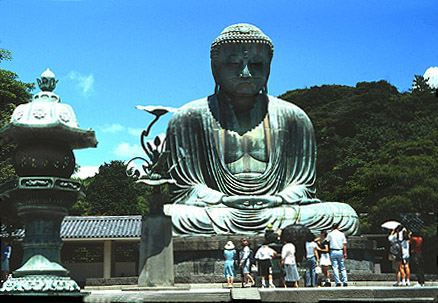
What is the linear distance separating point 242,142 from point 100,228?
40.0 feet

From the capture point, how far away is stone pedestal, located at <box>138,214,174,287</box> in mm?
8562

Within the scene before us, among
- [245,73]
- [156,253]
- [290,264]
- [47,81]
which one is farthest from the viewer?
[245,73]

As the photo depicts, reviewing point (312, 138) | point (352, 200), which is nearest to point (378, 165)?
point (352, 200)

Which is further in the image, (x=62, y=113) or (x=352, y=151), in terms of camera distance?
(x=352, y=151)

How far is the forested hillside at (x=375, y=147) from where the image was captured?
23.8m

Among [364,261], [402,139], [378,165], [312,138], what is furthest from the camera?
[402,139]

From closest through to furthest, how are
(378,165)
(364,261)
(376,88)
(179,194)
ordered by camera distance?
(364,261), (179,194), (378,165), (376,88)

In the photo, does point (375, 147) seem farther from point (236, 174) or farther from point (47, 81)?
point (47, 81)

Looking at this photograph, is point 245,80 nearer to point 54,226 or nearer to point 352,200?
point 54,226

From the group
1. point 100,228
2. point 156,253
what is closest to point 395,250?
point 156,253

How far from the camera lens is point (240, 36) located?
14.5m

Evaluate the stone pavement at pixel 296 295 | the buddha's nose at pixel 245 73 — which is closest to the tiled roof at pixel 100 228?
the buddha's nose at pixel 245 73

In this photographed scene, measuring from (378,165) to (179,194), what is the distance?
49.2 feet

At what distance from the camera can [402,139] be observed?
3141 cm
